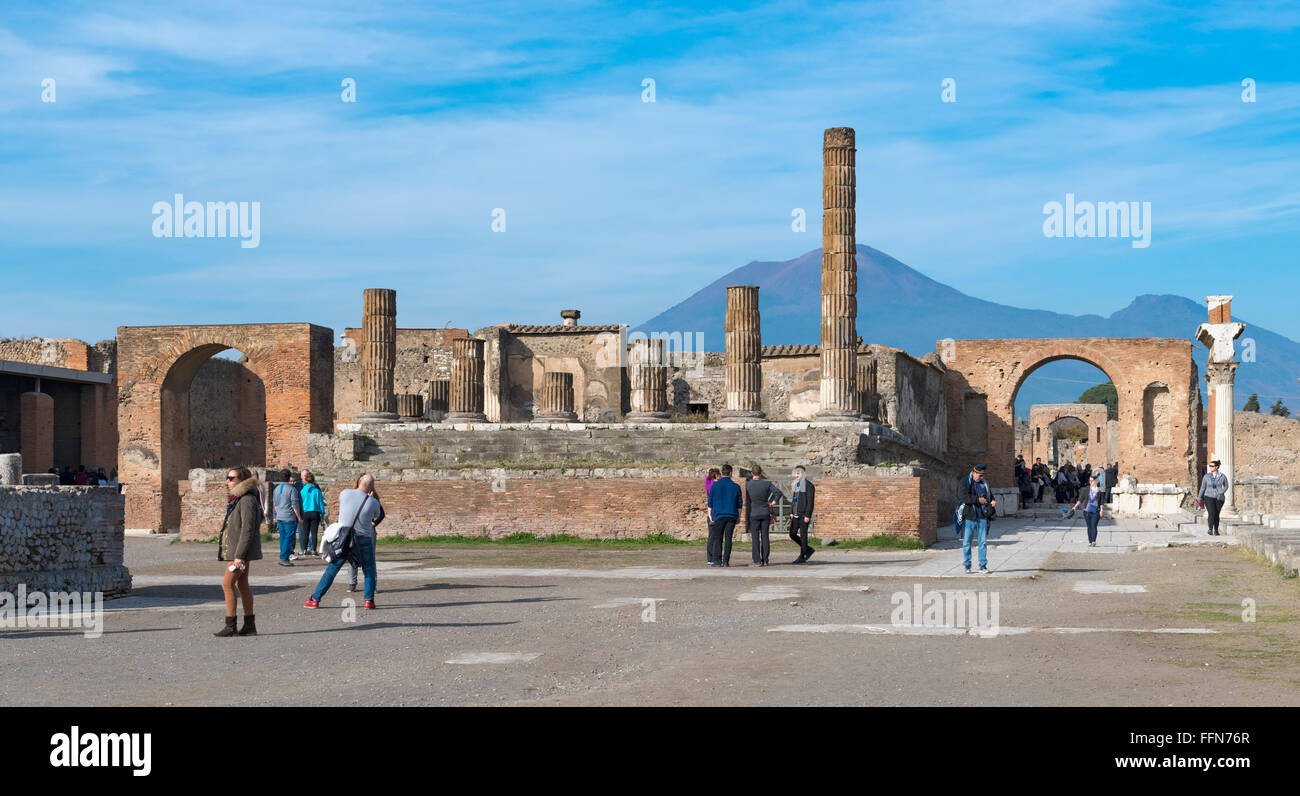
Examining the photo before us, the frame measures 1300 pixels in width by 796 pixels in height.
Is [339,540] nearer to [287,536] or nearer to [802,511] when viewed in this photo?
[287,536]

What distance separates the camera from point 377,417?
103 ft

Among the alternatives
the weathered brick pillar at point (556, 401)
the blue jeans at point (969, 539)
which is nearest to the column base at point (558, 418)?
the weathered brick pillar at point (556, 401)

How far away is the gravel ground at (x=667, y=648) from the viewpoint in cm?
819

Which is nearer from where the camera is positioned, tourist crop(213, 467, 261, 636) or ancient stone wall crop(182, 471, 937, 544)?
tourist crop(213, 467, 261, 636)

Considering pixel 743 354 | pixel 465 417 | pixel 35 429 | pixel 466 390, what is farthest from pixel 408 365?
pixel 743 354

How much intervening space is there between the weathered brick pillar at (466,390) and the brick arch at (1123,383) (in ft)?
58.0

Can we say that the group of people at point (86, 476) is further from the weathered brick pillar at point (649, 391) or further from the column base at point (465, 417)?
the weathered brick pillar at point (649, 391)

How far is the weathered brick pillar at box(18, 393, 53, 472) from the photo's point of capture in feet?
117

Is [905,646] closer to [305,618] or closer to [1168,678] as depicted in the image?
[1168,678]

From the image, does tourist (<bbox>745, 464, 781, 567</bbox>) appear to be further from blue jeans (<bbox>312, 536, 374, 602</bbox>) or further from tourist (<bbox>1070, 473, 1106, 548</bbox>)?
tourist (<bbox>1070, 473, 1106, 548</bbox>)

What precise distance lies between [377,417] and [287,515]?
11084 mm

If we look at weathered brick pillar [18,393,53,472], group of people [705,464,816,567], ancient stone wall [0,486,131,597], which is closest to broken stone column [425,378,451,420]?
weathered brick pillar [18,393,53,472]

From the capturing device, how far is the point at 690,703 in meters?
7.73

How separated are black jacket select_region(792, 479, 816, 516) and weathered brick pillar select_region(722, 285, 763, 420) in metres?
9.78
